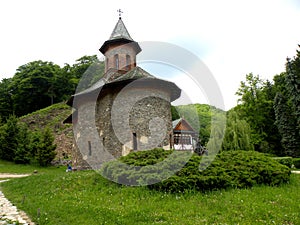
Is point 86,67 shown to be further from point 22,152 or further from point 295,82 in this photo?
point 295,82

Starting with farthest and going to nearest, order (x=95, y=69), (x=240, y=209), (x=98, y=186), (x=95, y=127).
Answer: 1. (x=95, y=69)
2. (x=95, y=127)
3. (x=98, y=186)
4. (x=240, y=209)

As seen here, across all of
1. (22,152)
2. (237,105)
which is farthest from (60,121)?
(237,105)

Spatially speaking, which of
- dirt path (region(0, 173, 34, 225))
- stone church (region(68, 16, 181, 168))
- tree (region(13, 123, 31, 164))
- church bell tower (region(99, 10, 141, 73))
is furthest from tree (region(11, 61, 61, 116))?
dirt path (region(0, 173, 34, 225))

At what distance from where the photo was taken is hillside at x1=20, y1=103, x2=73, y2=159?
98.3ft

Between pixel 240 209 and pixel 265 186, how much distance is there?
2.84 m

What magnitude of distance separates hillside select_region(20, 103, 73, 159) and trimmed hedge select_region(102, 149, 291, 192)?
21285 mm

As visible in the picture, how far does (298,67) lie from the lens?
27.9m

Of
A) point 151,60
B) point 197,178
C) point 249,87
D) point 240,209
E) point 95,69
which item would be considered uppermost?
point 95,69

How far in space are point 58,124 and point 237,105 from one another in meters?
26.0

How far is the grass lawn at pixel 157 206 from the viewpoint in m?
5.63

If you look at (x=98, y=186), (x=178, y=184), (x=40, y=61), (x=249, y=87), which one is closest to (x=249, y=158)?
(x=178, y=184)

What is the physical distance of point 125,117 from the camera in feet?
46.4

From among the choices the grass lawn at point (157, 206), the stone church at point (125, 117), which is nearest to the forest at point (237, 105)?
the stone church at point (125, 117)

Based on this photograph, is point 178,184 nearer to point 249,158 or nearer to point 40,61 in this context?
point 249,158
